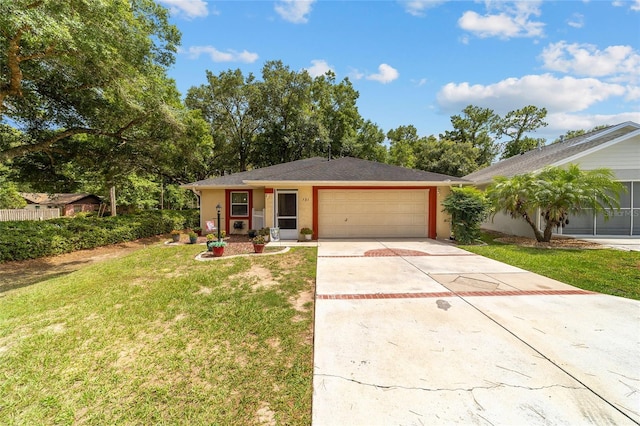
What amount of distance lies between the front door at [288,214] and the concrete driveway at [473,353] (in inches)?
239

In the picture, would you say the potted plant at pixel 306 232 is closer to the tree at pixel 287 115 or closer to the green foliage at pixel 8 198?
the tree at pixel 287 115

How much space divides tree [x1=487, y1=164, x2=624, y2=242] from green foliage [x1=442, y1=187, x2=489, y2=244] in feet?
2.84

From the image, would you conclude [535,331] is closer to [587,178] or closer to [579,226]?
[587,178]

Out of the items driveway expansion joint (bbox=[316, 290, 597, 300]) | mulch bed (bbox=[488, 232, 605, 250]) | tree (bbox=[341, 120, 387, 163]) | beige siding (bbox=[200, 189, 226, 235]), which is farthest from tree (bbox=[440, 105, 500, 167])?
driveway expansion joint (bbox=[316, 290, 597, 300])

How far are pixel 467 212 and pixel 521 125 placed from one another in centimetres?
3179

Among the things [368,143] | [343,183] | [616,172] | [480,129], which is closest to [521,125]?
[480,129]

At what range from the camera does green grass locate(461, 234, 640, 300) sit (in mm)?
5822

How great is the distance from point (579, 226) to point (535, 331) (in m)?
12.4

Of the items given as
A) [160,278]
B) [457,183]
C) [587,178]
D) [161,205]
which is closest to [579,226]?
[587,178]

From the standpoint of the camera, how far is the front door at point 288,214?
11.9 m

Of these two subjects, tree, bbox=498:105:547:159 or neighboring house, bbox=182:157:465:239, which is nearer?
neighboring house, bbox=182:157:465:239

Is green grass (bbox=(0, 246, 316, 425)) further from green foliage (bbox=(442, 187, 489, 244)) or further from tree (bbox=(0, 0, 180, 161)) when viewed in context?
green foliage (bbox=(442, 187, 489, 244))

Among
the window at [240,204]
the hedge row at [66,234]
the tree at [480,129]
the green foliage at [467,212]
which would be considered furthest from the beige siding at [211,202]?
the tree at [480,129]

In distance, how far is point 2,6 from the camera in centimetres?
543
